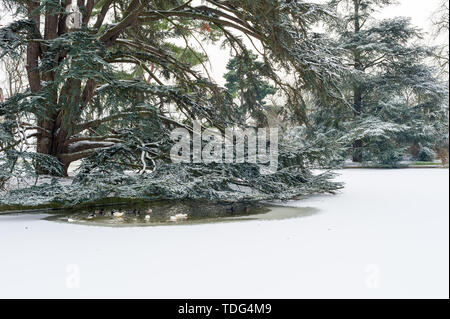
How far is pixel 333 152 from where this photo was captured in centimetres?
775

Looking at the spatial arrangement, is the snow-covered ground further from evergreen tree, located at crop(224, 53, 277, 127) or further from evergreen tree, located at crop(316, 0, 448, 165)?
evergreen tree, located at crop(316, 0, 448, 165)

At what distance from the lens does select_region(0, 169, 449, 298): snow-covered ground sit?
2592 mm

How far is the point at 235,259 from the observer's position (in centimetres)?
329

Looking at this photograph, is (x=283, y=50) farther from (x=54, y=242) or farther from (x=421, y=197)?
(x=54, y=242)

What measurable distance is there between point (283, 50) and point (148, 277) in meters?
5.62
